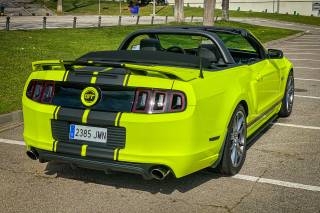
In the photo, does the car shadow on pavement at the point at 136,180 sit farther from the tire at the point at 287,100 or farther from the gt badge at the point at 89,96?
the tire at the point at 287,100

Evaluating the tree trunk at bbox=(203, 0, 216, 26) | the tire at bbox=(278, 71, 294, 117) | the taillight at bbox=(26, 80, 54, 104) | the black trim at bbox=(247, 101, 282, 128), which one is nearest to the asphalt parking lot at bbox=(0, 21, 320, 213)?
the black trim at bbox=(247, 101, 282, 128)

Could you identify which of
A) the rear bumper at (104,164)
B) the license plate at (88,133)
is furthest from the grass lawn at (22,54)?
the license plate at (88,133)

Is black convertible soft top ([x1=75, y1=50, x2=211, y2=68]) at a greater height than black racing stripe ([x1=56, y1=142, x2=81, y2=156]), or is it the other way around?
black convertible soft top ([x1=75, y1=50, x2=211, y2=68])

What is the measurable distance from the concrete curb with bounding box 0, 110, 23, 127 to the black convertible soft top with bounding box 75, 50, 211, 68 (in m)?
2.59

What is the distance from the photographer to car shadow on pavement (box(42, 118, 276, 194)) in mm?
4543

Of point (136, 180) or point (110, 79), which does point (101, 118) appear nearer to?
point (110, 79)

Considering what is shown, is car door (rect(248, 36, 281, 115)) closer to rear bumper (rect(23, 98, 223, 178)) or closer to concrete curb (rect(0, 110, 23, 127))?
rear bumper (rect(23, 98, 223, 178))


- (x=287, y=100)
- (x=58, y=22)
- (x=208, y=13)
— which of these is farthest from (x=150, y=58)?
(x=58, y=22)

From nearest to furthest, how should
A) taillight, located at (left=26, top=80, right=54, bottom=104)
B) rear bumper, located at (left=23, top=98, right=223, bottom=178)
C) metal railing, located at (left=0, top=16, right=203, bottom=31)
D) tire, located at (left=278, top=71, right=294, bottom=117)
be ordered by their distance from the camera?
rear bumper, located at (left=23, top=98, right=223, bottom=178)
taillight, located at (left=26, top=80, right=54, bottom=104)
tire, located at (left=278, top=71, right=294, bottom=117)
metal railing, located at (left=0, top=16, right=203, bottom=31)

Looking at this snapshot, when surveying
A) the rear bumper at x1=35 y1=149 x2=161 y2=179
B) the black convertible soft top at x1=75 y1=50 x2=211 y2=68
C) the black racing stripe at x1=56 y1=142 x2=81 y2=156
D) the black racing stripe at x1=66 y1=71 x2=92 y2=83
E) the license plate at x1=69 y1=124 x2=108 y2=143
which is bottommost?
the rear bumper at x1=35 y1=149 x2=161 y2=179

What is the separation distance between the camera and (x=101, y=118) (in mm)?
4016

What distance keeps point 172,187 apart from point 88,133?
1.05m

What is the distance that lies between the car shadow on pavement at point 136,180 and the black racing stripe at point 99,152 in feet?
1.43

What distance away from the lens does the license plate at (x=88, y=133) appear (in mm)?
4066
